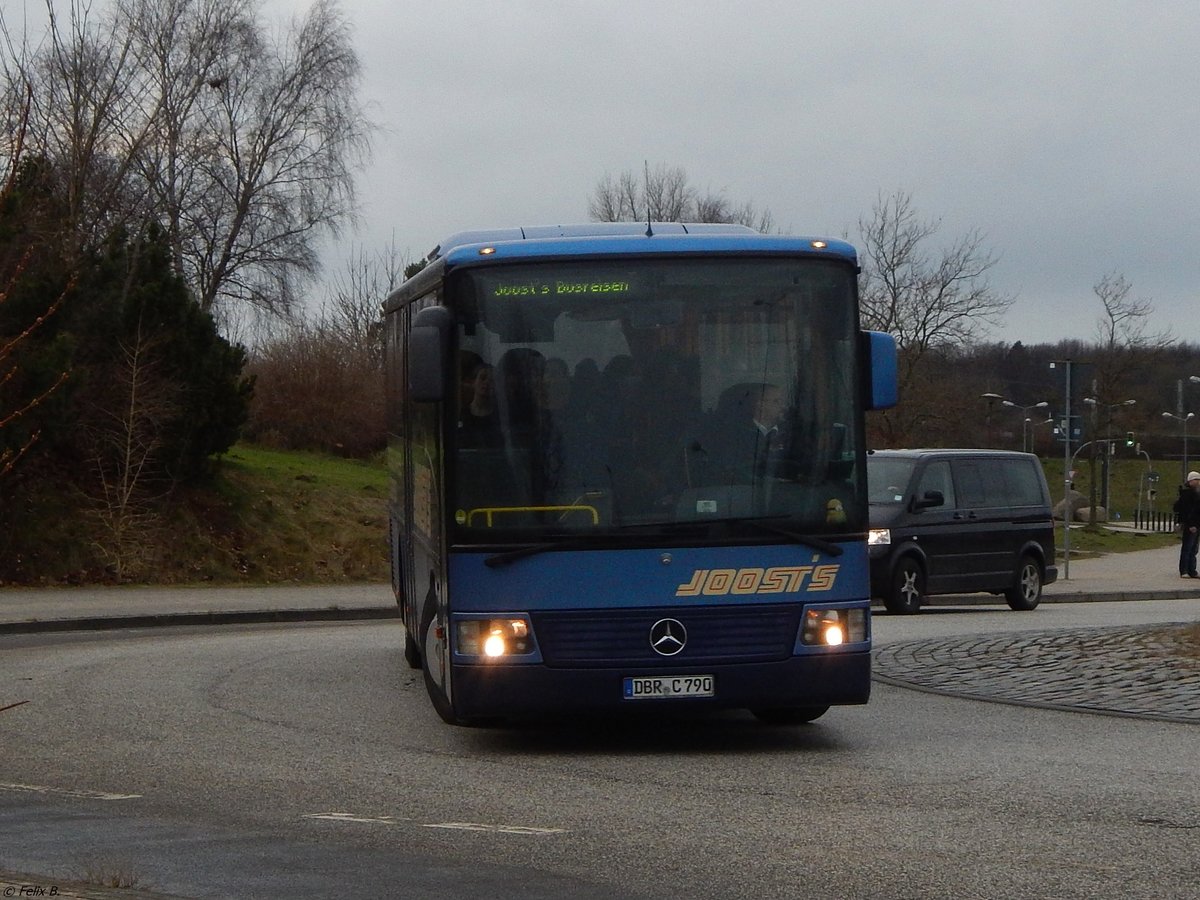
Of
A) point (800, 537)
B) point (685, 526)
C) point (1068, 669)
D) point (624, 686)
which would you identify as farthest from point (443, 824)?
point (1068, 669)

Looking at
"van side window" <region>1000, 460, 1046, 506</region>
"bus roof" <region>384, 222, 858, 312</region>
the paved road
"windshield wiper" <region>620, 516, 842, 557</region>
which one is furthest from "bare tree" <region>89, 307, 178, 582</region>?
"windshield wiper" <region>620, 516, 842, 557</region>

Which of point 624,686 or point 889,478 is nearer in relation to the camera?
point 624,686

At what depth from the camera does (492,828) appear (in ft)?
25.2

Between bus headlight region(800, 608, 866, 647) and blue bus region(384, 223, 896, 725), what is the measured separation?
0.01m

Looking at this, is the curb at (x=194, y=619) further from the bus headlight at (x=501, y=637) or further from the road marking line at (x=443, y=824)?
the road marking line at (x=443, y=824)

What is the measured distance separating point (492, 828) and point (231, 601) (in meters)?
17.7

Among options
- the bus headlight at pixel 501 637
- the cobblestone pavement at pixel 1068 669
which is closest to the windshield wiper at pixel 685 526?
the bus headlight at pixel 501 637

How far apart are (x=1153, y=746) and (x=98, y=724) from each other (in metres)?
6.43

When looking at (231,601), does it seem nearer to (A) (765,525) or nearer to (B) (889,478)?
(B) (889,478)

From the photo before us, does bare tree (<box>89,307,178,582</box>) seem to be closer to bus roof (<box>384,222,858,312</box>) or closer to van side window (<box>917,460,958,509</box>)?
van side window (<box>917,460,958,509</box>)

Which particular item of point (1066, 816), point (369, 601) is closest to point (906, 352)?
point (369, 601)

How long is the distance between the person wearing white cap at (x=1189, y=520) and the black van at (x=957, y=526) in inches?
321

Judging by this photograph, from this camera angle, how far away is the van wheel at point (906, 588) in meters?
22.8

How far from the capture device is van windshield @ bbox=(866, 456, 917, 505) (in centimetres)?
2294
